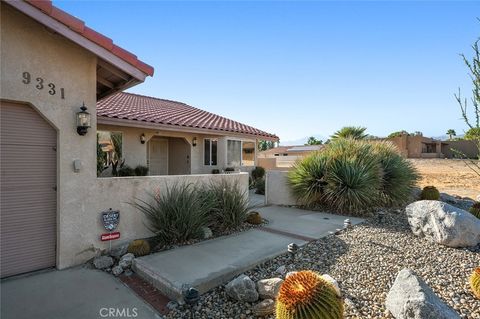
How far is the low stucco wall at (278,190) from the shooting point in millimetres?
11062

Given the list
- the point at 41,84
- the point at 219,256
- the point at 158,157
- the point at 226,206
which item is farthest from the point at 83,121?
the point at 158,157

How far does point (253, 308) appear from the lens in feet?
12.4

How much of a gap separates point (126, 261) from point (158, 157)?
32.6 feet

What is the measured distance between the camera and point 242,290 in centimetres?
396

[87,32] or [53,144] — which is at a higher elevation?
[87,32]

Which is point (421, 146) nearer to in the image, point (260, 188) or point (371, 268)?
point (260, 188)

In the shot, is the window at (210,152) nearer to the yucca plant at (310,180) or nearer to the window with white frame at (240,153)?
the window with white frame at (240,153)

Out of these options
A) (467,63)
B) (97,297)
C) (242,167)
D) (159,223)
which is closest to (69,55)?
(159,223)

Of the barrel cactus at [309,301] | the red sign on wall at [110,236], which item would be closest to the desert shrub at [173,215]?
the red sign on wall at [110,236]

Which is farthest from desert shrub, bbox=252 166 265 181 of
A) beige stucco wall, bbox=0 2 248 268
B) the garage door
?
the garage door

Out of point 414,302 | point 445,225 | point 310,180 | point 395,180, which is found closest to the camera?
point 414,302

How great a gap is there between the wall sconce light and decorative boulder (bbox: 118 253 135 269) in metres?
2.60

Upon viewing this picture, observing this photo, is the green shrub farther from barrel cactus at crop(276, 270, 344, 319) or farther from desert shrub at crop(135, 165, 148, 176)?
barrel cactus at crop(276, 270, 344, 319)

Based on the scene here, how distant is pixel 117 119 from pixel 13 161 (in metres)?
5.83
